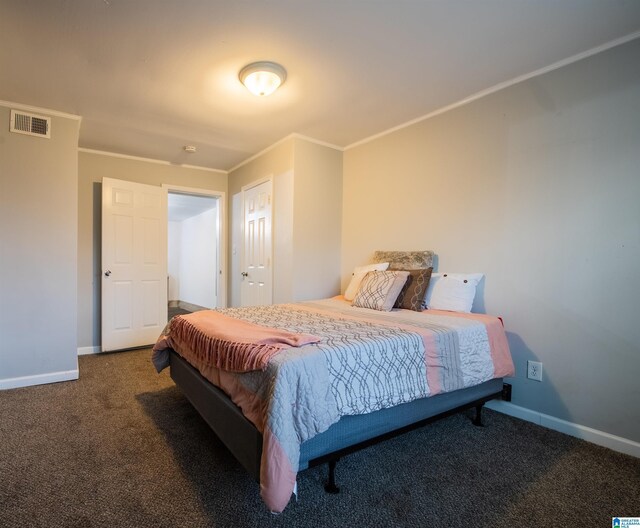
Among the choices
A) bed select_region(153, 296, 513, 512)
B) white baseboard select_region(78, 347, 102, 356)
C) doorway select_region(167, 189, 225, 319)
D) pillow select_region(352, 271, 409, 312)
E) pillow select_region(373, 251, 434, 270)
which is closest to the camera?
bed select_region(153, 296, 513, 512)

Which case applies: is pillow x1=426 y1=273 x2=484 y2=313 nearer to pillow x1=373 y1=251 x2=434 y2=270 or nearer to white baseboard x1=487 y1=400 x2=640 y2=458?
pillow x1=373 y1=251 x2=434 y2=270

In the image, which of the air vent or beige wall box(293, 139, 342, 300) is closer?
the air vent

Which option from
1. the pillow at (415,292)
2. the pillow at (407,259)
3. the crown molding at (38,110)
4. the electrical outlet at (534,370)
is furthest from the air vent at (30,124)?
the electrical outlet at (534,370)

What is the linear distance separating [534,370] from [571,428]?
0.38 m

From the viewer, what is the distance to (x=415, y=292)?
105 inches

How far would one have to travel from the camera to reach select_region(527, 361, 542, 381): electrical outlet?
2277 mm

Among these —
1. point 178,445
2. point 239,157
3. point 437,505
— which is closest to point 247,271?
point 239,157

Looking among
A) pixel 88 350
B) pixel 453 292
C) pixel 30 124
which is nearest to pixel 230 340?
pixel 453 292

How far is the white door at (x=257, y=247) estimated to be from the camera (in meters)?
3.91

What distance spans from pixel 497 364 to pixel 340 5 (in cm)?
231

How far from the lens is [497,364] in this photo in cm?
216

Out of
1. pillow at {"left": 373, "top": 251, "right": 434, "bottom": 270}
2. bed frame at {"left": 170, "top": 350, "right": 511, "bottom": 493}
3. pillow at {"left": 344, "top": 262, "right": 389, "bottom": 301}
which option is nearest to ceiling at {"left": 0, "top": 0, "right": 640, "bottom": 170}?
pillow at {"left": 373, "top": 251, "right": 434, "bottom": 270}

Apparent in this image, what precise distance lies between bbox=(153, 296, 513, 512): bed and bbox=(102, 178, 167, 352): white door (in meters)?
1.98

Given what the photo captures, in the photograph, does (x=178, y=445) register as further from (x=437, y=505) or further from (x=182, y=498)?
(x=437, y=505)
